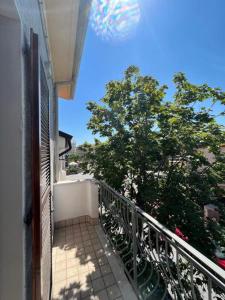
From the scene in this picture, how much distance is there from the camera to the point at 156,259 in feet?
5.61

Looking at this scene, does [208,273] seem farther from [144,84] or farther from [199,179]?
[144,84]

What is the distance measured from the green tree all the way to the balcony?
43 centimetres

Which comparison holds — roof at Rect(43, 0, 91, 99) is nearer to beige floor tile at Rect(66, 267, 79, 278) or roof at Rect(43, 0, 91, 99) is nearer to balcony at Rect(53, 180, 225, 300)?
balcony at Rect(53, 180, 225, 300)

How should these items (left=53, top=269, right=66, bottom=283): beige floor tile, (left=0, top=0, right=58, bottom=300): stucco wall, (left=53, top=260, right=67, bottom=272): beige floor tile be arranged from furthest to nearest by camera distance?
(left=53, top=260, right=67, bottom=272): beige floor tile → (left=53, top=269, right=66, bottom=283): beige floor tile → (left=0, top=0, right=58, bottom=300): stucco wall

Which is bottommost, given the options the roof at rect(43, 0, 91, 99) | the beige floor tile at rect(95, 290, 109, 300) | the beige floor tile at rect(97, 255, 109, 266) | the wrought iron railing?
the beige floor tile at rect(95, 290, 109, 300)

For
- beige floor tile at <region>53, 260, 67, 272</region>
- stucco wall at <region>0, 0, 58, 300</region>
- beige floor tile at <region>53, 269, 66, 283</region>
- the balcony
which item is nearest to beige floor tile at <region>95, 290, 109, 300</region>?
the balcony

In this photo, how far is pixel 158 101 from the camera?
278cm

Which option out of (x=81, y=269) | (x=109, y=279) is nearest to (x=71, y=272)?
(x=81, y=269)

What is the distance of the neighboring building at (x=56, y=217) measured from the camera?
2.59ft

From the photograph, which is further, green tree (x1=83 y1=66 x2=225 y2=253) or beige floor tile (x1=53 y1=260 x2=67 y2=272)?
green tree (x1=83 y1=66 x2=225 y2=253)

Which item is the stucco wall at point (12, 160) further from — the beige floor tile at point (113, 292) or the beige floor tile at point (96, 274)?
the beige floor tile at point (96, 274)

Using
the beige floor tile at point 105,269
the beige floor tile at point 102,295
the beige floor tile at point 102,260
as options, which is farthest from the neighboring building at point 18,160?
the beige floor tile at point 102,260

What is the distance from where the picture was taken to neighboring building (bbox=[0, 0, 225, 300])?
0.79 metres

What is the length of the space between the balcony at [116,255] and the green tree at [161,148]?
1.40ft
